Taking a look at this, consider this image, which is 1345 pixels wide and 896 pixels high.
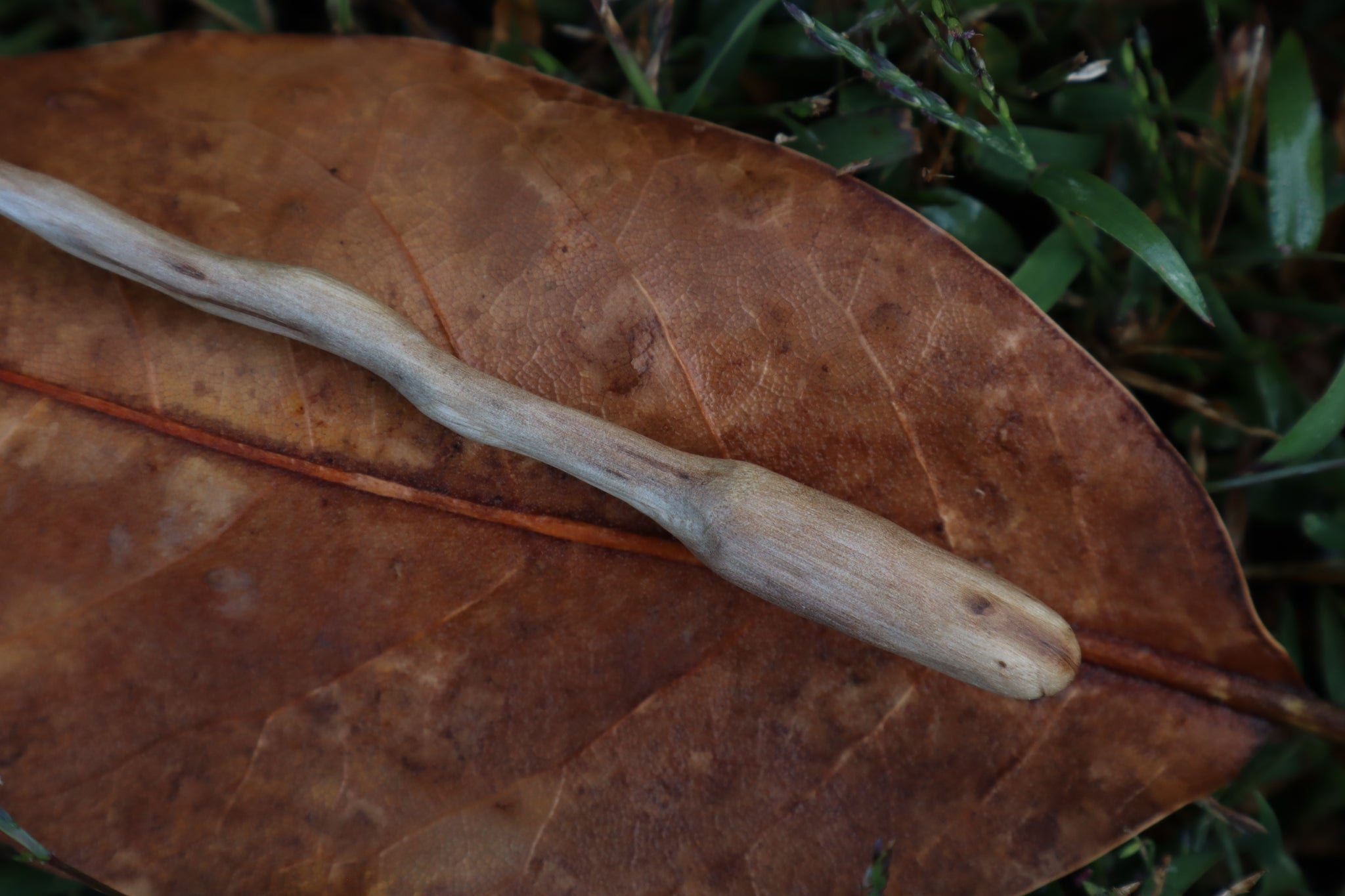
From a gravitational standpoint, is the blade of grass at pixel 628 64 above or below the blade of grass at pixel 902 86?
below

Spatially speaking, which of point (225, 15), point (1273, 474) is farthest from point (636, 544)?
point (225, 15)

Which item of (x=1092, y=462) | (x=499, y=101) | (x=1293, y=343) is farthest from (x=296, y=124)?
(x=1293, y=343)

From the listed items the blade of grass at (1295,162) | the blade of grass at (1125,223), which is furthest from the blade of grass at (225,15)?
the blade of grass at (1295,162)

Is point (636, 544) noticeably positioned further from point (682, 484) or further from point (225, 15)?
point (225, 15)

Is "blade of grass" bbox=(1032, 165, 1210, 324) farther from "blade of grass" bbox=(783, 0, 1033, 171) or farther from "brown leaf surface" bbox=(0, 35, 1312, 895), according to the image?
"brown leaf surface" bbox=(0, 35, 1312, 895)

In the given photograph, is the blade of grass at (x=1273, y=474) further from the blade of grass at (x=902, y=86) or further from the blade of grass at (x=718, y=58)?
the blade of grass at (x=718, y=58)

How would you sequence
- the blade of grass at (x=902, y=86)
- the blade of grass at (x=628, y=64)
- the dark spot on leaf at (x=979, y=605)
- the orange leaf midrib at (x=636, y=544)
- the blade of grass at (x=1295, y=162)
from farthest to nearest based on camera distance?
1. the blade of grass at (x=1295, y=162)
2. the blade of grass at (x=628, y=64)
3. the blade of grass at (x=902, y=86)
4. the orange leaf midrib at (x=636, y=544)
5. the dark spot on leaf at (x=979, y=605)
